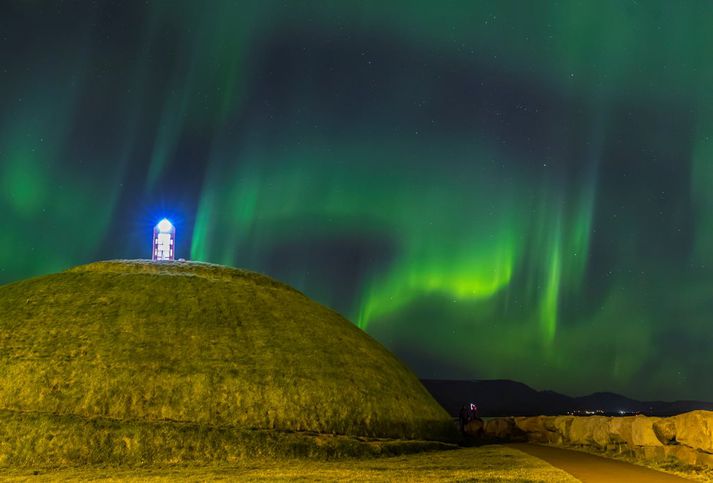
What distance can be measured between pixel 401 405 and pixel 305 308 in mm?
13569

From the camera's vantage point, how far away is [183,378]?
130 ft

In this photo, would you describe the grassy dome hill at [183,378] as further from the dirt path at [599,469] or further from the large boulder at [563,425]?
the dirt path at [599,469]

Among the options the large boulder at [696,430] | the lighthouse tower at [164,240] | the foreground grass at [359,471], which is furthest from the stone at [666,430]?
the lighthouse tower at [164,240]

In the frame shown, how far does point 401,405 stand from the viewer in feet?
146

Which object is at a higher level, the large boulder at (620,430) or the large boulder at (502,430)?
the large boulder at (620,430)

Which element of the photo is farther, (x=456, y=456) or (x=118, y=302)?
(x=118, y=302)

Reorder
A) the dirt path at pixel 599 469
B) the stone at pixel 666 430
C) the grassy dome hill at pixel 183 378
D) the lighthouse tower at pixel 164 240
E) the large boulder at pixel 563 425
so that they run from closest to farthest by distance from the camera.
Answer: the dirt path at pixel 599 469, the stone at pixel 666 430, the grassy dome hill at pixel 183 378, the large boulder at pixel 563 425, the lighthouse tower at pixel 164 240

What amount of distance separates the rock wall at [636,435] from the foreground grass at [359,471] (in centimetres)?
353

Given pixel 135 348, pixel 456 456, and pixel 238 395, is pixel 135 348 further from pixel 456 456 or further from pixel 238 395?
pixel 456 456

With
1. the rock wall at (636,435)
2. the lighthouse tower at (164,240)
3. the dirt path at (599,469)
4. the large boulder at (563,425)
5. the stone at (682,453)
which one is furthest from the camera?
the lighthouse tower at (164,240)

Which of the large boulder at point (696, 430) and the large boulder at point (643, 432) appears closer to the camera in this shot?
the large boulder at point (696, 430)

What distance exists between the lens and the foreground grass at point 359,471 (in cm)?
2461

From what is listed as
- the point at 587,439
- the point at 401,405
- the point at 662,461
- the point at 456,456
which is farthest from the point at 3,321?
the point at 662,461

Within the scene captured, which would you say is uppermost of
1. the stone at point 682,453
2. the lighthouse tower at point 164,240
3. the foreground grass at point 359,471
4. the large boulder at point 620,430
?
the lighthouse tower at point 164,240
